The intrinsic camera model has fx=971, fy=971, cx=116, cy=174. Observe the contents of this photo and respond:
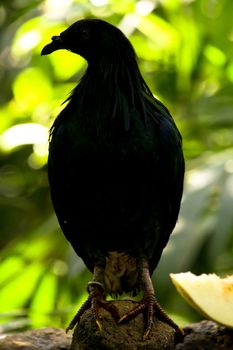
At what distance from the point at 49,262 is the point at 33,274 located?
141mm

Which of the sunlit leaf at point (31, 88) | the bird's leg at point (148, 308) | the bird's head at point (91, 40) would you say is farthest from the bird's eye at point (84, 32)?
the sunlit leaf at point (31, 88)

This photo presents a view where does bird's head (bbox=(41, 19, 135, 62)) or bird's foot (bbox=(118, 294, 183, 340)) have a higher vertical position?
bird's head (bbox=(41, 19, 135, 62))

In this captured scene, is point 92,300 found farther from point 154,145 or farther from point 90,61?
point 90,61

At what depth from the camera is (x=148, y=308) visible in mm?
3215

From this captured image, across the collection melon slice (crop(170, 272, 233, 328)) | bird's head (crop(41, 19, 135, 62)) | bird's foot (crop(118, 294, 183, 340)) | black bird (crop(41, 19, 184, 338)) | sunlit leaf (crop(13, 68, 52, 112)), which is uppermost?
sunlit leaf (crop(13, 68, 52, 112))

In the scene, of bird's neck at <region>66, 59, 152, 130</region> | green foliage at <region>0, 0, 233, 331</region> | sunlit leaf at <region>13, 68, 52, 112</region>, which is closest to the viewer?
bird's neck at <region>66, 59, 152, 130</region>

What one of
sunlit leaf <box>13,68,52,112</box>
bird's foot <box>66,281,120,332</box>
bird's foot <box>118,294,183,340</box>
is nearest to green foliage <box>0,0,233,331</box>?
sunlit leaf <box>13,68,52,112</box>

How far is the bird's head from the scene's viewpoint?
11.0 feet

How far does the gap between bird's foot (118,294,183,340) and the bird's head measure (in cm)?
87

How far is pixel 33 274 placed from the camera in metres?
5.27

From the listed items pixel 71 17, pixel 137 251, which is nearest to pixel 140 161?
pixel 137 251

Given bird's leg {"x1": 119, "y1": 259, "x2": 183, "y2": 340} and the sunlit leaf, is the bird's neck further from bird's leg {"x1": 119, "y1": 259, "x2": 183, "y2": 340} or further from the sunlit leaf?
the sunlit leaf

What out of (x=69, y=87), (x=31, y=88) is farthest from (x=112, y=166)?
(x=31, y=88)

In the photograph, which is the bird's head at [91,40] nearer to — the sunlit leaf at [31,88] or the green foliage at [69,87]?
the green foliage at [69,87]
